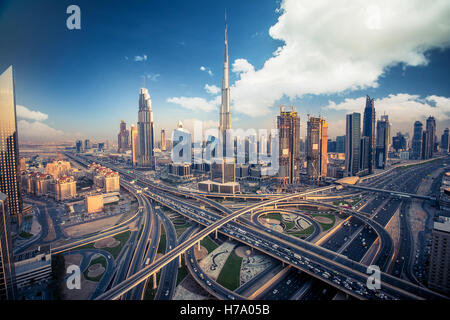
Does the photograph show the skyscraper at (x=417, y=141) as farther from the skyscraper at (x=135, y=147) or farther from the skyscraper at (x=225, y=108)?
the skyscraper at (x=135, y=147)

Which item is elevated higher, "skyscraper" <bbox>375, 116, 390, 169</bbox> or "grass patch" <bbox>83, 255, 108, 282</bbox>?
"skyscraper" <bbox>375, 116, 390, 169</bbox>

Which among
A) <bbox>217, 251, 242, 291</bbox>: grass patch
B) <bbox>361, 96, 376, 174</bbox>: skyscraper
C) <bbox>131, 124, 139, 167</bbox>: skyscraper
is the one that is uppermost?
<bbox>361, 96, 376, 174</bbox>: skyscraper

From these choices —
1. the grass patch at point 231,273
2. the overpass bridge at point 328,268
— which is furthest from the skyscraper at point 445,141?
the grass patch at point 231,273

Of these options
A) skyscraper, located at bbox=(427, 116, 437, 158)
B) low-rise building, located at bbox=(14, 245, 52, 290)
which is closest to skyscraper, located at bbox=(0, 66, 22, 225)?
low-rise building, located at bbox=(14, 245, 52, 290)

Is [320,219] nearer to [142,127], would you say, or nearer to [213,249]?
[213,249]

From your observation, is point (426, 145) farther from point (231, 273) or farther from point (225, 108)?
Answer: point (231, 273)

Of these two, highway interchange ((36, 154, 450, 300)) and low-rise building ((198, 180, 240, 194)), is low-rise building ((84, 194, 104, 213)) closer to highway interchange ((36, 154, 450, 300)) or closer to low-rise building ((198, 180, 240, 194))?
highway interchange ((36, 154, 450, 300))
